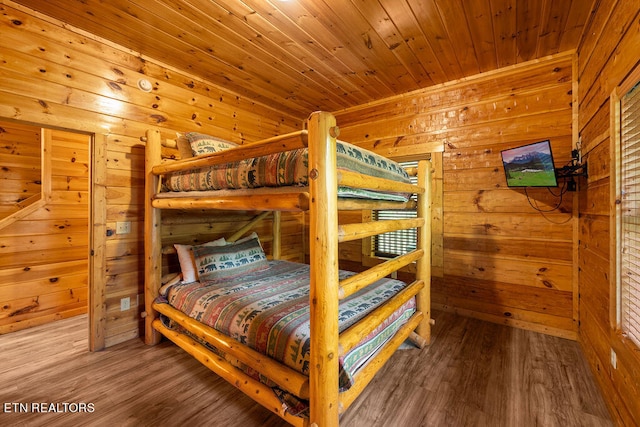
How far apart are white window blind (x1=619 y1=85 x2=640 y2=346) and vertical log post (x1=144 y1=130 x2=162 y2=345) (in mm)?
2943

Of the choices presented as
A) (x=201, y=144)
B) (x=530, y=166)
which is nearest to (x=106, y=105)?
(x=201, y=144)

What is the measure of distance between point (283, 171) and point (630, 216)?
5.60 feet

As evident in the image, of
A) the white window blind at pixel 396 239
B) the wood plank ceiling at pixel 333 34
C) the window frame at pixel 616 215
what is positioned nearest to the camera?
the window frame at pixel 616 215

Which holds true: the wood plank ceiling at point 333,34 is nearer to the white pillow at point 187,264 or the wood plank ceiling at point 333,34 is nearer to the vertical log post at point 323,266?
the vertical log post at point 323,266

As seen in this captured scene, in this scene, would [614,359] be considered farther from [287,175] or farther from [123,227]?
[123,227]

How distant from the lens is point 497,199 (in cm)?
250

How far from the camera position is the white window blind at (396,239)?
3.15 m

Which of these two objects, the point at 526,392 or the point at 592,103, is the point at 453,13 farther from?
the point at 526,392

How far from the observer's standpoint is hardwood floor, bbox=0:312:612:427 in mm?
1390

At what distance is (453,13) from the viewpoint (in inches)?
68.9

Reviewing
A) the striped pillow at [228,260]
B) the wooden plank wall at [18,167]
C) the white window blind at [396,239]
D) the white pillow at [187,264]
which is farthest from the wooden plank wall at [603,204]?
the wooden plank wall at [18,167]

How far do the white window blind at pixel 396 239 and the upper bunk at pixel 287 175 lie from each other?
1303 mm

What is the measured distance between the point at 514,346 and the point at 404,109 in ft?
8.44

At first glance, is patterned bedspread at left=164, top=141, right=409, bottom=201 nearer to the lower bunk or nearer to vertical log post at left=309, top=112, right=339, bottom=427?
vertical log post at left=309, top=112, right=339, bottom=427
